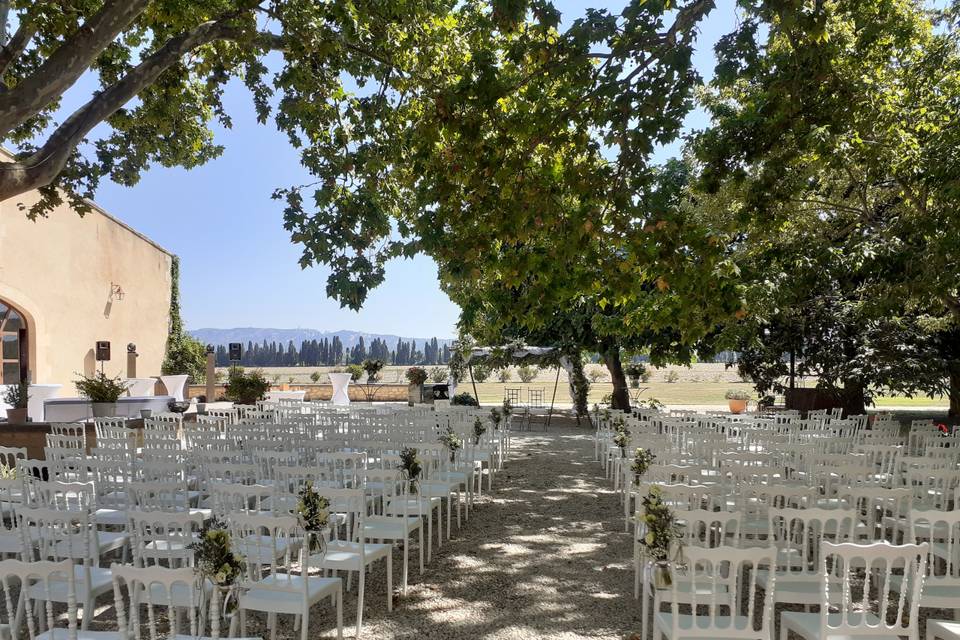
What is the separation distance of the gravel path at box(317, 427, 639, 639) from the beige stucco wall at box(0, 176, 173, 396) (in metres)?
15.8

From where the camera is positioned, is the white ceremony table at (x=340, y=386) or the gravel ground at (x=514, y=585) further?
the white ceremony table at (x=340, y=386)

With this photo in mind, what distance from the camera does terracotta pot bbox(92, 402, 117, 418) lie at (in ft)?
43.2

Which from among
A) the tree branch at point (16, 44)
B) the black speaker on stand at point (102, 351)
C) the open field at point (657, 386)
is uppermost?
the tree branch at point (16, 44)

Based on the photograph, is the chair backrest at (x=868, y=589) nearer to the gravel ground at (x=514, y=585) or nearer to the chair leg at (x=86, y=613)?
the gravel ground at (x=514, y=585)

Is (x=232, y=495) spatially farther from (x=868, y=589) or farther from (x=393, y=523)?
(x=868, y=589)

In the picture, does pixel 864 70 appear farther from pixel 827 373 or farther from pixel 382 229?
pixel 827 373

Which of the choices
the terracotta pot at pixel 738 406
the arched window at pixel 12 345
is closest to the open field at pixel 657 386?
the terracotta pot at pixel 738 406

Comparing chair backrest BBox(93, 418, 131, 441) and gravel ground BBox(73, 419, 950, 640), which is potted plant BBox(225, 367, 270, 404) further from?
gravel ground BBox(73, 419, 950, 640)

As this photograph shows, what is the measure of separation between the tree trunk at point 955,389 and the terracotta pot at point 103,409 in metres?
19.4

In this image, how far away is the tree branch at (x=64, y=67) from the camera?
6.23 m

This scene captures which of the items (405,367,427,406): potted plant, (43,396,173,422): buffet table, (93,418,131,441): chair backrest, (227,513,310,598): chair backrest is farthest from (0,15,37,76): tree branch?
(405,367,427,406): potted plant

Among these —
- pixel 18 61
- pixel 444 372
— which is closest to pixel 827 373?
pixel 444 372

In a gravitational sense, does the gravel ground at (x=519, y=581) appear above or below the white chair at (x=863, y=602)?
below

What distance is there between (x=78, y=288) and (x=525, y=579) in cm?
1973
